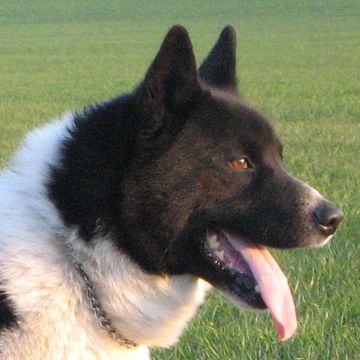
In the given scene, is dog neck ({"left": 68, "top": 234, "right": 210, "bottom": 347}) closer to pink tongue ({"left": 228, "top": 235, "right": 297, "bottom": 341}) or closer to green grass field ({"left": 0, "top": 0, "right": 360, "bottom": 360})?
pink tongue ({"left": 228, "top": 235, "right": 297, "bottom": 341})

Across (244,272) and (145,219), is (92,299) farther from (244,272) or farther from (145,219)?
(244,272)

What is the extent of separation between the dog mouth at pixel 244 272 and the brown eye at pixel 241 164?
276mm

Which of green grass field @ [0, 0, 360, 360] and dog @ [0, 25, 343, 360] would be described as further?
green grass field @ [0, 0, 360, 360]

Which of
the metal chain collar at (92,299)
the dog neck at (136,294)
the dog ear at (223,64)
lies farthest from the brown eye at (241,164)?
the metal chain collar at (92,299)

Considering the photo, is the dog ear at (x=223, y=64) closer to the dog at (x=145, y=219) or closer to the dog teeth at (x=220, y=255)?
the dog at (x=145, y=219)

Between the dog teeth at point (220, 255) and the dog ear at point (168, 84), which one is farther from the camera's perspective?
the dog teeth at point (220, 255)

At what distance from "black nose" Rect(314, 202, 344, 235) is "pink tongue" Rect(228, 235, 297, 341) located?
10.4 inches

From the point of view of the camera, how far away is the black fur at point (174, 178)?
3.55 metres

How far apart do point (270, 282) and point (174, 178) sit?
23.5 inches

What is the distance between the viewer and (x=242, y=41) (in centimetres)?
4044

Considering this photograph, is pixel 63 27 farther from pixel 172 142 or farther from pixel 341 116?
pixel 172 142

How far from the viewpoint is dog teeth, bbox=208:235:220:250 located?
3.74 metres

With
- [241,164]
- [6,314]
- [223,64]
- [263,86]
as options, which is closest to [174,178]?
[241,164]

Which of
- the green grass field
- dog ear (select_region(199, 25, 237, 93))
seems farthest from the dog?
the green grass field
